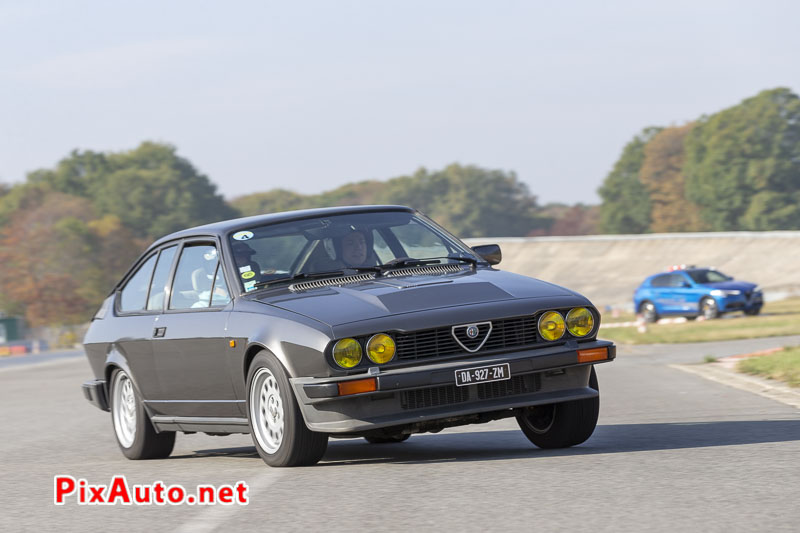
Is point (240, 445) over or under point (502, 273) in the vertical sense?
under

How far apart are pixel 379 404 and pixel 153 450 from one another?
292cm

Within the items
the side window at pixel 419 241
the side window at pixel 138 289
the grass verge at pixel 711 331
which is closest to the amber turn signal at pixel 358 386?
the side window at pixel 419 241

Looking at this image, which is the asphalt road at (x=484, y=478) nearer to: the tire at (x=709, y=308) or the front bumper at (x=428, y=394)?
the front bumper at (x=428, y=394)

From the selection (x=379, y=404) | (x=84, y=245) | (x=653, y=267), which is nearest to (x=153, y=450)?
(x=379, y=404)

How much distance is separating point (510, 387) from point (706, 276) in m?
29.7

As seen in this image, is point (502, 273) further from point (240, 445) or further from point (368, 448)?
point (240, 445)

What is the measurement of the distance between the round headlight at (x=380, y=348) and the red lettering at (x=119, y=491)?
5.11ft

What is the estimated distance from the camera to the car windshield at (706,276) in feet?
120

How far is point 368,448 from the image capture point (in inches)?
376

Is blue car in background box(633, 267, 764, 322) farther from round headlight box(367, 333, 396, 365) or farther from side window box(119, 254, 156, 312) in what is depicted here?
round headlight box(367, 333, 396, 365)

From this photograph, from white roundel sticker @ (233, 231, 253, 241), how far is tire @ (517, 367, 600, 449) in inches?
86.1

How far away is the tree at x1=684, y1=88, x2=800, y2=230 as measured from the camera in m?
116

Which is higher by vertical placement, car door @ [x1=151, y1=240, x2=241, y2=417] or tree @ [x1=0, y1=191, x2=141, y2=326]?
tree @ [x1=0, y1=191, x2=141, y2=326]

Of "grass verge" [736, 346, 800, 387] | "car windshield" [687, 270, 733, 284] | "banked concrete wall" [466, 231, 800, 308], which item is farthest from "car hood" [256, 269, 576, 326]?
"banked concrete wall" [466, 231, 800, 308]
